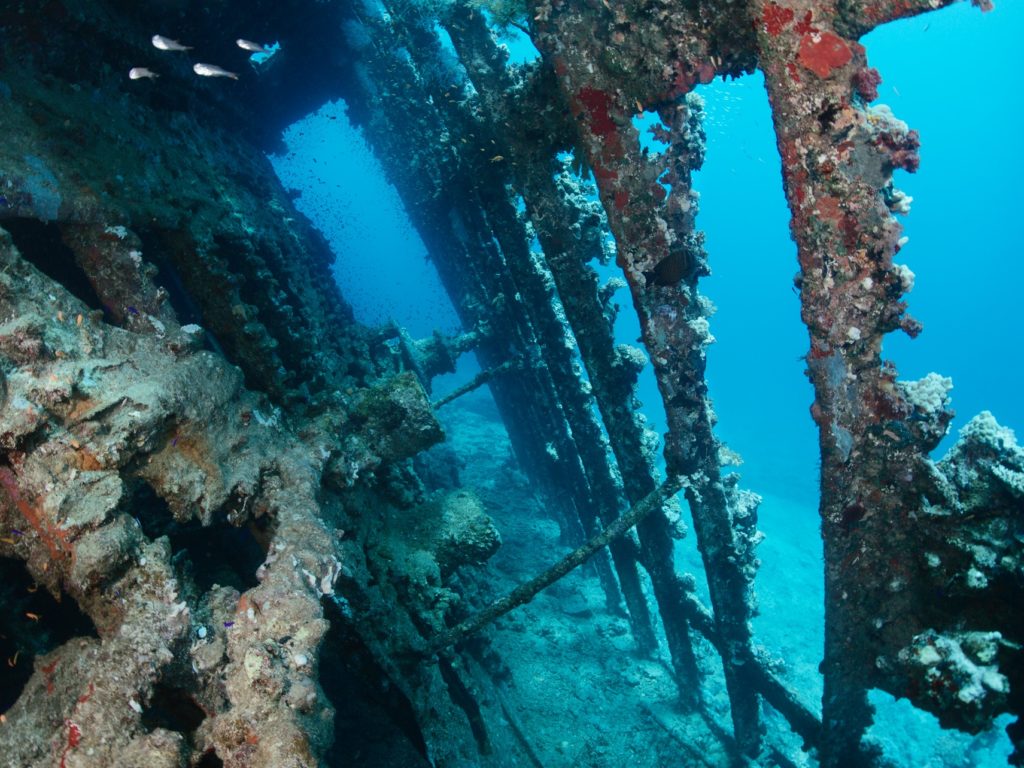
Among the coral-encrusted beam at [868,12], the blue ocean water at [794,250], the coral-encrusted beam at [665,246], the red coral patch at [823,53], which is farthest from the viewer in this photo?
the blue ocean water at [794,250]

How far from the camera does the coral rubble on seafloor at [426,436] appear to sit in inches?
97.9

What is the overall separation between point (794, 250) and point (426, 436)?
50.5m

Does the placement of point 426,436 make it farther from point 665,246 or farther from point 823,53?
point 823,53

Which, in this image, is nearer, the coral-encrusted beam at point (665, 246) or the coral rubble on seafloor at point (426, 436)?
the coral rubble on seafloor at point (426, 436)

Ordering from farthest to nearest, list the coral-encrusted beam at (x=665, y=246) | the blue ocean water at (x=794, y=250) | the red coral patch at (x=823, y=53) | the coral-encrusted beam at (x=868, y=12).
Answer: the blue ocean water at (x=794, y=250), the coral-encrusted beam at (x=665, y=246), the red coral patch at (x=823, y=53), the coral-encrusted beam at (x=868, y=12)

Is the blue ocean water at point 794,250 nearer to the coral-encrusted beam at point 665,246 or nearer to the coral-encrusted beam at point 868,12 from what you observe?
the coral-encrusted beam at point 665,246

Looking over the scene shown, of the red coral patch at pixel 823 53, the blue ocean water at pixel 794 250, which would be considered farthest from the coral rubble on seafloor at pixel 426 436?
the blue ocean water at pixel 794 250

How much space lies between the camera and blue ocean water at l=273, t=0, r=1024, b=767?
222ft

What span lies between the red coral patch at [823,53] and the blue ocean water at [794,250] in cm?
3054

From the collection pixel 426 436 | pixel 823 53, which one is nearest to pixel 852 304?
pixel 823 53

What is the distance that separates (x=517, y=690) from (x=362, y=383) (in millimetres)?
4141

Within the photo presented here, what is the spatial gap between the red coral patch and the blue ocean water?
30541 mm

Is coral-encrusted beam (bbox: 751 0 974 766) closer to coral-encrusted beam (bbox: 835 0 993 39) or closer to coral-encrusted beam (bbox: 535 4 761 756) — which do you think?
coral-encrusted beam (bbox: 835 0 993 39)

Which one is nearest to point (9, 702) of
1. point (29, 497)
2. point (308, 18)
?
point (29, 497)
